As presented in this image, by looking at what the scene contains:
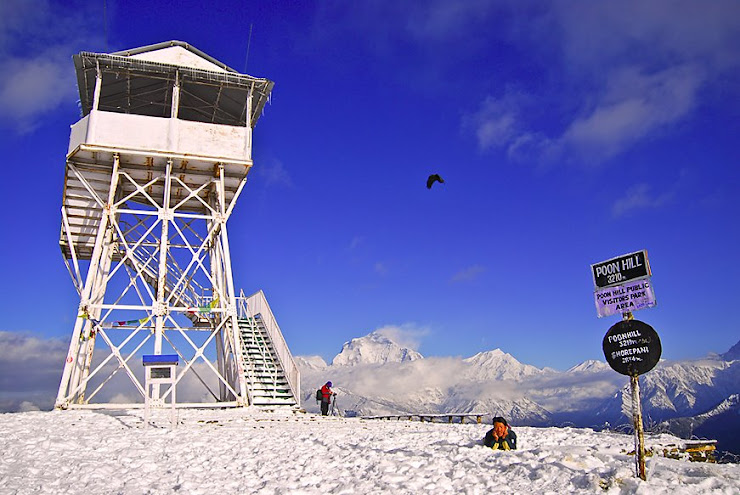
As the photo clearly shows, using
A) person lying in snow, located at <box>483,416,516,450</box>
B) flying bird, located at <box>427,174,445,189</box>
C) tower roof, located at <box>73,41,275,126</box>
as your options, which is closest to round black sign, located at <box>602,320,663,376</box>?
person lying in snow, located at <box>483,416,516,450</box>

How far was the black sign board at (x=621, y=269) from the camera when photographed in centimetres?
941

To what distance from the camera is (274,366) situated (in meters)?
27.5

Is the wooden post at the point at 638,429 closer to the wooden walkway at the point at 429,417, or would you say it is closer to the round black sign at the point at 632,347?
the round black sign at the point at 632,347

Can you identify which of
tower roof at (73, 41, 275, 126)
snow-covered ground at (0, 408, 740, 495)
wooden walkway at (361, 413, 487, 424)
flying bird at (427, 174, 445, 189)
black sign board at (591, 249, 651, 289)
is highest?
tower roof at (73, 41, 275, 126)

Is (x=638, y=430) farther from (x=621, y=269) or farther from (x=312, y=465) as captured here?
(x=312, y=465)

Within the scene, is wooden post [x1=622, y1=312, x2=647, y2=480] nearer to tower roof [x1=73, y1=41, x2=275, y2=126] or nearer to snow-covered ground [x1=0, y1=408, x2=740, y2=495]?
snow-covered ground [x1=0, y1=408, x2=740, y2=495]

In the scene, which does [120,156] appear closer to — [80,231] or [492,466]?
[80,231]

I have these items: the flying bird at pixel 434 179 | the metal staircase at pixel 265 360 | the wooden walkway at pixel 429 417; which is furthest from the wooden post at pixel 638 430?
the metal staircase at pixel 265 360

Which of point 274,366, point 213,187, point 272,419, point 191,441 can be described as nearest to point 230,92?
point 213,187

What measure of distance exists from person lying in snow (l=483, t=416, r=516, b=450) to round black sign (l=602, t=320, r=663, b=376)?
3.23 metres

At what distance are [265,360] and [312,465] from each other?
683 inches

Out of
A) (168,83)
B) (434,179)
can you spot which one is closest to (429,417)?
(434,179)

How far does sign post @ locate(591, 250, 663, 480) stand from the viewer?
29.6 ft

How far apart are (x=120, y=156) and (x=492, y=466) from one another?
20999 mm
